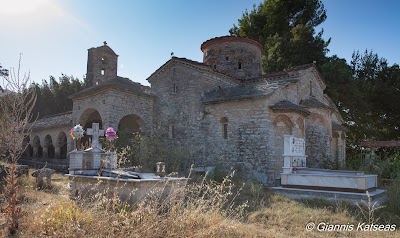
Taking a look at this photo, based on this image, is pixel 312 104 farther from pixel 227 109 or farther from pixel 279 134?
pixel 227 109

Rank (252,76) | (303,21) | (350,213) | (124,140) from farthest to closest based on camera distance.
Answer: (303,21) → (252,76) → (124,140) → (350,213)

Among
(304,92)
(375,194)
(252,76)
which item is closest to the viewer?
(375,194)

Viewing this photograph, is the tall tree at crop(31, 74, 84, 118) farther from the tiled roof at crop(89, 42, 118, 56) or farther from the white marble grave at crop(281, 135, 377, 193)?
the white marble grave at crop(281, 135, 377, 193)

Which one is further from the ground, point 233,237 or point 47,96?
point 47,96

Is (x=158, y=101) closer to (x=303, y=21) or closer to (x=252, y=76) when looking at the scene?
(x=252, y=76)

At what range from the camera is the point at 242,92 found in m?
13.8

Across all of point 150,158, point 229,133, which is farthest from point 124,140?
point 229,133

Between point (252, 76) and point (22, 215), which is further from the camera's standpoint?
point (252, 76)

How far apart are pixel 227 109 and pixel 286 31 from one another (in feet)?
45.6

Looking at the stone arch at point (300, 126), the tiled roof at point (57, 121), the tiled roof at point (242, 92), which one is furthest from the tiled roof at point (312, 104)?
the tiled roof at point (57, 121)

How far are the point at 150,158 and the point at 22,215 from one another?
8966mm

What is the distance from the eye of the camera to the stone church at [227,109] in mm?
12805

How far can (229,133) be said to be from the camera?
1373 centimetres

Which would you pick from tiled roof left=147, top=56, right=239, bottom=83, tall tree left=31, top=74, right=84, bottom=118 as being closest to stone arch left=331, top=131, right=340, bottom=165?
tiled roof left=147, top=56, right=239, bottom=83
